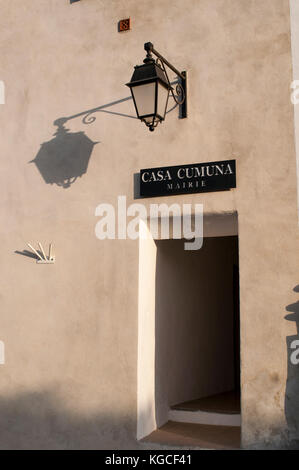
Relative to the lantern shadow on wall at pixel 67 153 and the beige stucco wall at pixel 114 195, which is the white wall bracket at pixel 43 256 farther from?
the lantern shadow on wall at pixel 67 153

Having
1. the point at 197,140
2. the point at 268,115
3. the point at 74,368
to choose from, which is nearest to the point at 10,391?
the point at 74,368

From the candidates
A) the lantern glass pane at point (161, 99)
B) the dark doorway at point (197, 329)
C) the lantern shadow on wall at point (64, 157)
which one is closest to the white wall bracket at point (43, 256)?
the lantern shadow on wall at point (64, 157)

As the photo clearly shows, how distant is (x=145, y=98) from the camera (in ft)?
15.6

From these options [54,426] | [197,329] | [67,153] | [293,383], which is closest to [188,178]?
[67,153]

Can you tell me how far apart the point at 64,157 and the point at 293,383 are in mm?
3435

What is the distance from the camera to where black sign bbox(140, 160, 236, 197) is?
5.09 m

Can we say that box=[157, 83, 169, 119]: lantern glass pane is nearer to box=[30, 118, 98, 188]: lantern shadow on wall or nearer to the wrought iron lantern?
the wrought iron lantern

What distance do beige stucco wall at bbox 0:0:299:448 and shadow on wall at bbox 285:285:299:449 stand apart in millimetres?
60

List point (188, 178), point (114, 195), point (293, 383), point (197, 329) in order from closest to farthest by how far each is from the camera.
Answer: point (293, 383) → point (188, 178) → point (114, 195) → point (197, 329)

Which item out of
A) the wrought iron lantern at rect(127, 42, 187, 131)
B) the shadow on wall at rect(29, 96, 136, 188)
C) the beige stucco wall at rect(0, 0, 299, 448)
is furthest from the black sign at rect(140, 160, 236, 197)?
the shadow on wall at rect(29, 96, 136, 188)

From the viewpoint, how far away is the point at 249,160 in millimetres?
5039

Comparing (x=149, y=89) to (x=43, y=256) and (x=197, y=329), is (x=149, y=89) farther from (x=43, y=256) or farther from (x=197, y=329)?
(x=197, y=329)

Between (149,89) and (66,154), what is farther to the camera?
(66,154)

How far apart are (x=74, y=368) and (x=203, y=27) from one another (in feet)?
12.7
